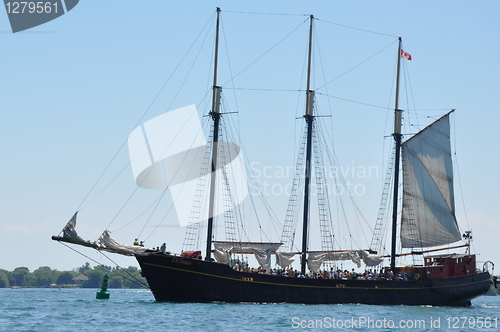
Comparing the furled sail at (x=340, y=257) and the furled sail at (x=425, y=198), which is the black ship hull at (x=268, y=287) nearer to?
the furled sail at (x=340, y=257)

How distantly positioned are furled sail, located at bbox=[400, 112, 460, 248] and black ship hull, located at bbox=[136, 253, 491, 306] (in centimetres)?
539

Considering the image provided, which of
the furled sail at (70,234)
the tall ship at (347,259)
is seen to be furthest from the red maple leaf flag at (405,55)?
the furled sail at (70,234)

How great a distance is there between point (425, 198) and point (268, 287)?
70.5 ft

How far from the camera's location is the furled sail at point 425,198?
231 feet

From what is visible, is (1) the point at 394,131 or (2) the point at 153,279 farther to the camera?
(1) the point at 394,131

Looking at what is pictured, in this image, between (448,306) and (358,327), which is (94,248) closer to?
(358,327)

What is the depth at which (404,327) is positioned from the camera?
44031 millimetres

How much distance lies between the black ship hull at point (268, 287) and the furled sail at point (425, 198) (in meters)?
5.39

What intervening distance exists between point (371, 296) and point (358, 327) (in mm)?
19897

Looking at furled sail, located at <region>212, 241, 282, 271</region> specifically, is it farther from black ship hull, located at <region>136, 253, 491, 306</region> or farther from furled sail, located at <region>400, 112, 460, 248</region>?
furled sail, located at <region>400, 112, 460, 248</region>

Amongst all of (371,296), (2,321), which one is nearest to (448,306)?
(371,296)

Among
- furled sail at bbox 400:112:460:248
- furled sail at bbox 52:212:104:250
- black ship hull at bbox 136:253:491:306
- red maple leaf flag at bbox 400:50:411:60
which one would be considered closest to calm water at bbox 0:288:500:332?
black ship hull at bbox 136:253:491:306

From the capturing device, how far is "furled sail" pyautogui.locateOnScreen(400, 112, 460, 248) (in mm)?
70375

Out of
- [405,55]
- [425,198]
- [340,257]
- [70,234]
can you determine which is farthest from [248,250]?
[405,55]
